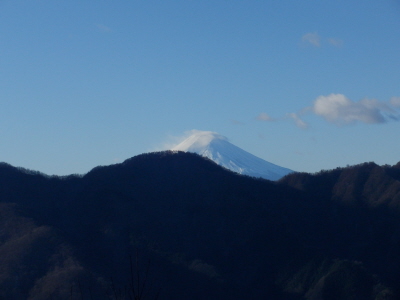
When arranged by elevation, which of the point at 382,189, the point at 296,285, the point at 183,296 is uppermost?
the point at 382,189

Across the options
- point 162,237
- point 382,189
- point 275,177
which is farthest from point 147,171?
point 275,177

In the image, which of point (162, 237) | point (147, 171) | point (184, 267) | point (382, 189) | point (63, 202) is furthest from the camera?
point (147, 171)

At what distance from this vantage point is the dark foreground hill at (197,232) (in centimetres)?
2200

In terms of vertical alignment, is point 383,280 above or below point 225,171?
below

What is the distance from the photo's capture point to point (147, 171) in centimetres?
3291

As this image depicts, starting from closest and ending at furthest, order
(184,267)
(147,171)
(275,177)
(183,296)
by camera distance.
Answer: (183,296)
(184,267)
(147,171)
(275,177)

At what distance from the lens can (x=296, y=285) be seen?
23.4m

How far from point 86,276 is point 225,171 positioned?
14.9 meters

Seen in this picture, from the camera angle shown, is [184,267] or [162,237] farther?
[162,237]

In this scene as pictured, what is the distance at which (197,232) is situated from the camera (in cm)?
2803

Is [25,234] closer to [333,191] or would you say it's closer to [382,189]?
[333,191]

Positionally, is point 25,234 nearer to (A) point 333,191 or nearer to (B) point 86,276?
(B) point 86,276

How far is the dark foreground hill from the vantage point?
2200 centimetres

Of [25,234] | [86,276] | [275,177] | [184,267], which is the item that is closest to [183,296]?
[184,267]
